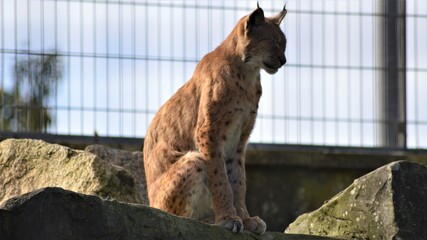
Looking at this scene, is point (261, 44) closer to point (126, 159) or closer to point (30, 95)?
point (126, 159)

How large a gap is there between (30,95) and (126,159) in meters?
1.57

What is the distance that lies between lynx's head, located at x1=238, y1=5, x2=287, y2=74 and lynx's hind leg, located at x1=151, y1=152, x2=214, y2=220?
0.88 metres

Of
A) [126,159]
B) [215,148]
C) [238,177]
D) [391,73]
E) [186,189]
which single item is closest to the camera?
[186,189]

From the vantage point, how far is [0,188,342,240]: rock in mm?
6695

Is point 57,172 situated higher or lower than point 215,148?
lower

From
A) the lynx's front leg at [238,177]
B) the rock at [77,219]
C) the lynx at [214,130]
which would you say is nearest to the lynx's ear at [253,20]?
the lynx at [214,130]

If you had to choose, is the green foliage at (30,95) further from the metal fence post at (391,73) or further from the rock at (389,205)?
the rock at (389,205)

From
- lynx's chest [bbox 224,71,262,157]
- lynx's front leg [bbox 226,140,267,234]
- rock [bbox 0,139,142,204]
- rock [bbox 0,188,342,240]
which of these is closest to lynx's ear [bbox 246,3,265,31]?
lynx's chest [bbox 224,71,262,157]

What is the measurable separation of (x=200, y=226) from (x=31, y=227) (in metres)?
1.41

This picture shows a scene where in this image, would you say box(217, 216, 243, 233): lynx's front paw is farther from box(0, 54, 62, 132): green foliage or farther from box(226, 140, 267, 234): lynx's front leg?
box(0, 54, 62, 132): green foliage

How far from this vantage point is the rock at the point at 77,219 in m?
6.70

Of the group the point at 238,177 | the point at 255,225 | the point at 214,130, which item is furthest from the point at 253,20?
the point at 255,225

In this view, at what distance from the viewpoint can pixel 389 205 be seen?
8438 millimetres

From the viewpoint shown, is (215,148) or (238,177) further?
(238,177)
